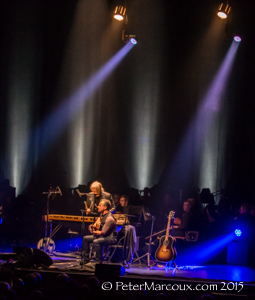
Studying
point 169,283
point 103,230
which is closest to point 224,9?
point 103,230

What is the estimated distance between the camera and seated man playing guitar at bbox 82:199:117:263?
24.6ft

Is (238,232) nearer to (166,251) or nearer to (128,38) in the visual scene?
(166,251)

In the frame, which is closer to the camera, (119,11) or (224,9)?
(224,9)

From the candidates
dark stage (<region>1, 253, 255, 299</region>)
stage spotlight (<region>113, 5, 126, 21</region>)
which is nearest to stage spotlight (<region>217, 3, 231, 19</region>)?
stage spotlight (<region>113, 5, 126, 21</region>)

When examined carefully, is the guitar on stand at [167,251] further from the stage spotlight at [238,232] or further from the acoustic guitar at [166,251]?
the stage spotlight at [238,232]

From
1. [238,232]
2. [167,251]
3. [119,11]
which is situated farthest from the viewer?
[119,11]

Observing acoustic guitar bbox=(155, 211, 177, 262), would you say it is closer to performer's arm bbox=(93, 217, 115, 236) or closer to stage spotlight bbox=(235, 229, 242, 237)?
performer's arm bbox=(93, 217, 115, 236)

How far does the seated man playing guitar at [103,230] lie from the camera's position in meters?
7.49

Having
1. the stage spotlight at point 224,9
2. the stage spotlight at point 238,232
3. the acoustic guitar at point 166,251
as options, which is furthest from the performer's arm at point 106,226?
the stage spotlight at point 224,9

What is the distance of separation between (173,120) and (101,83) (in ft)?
8.75

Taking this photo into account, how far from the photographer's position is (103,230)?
24.5 feet

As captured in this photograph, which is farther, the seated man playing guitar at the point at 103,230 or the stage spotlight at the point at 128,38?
the stage spotlight at the point at 128,38

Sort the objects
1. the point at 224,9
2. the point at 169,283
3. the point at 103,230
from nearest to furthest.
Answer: the point at 169,283
the point at 103,230
the point at 224,9

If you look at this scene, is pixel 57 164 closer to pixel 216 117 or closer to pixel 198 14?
pixel 216 117
